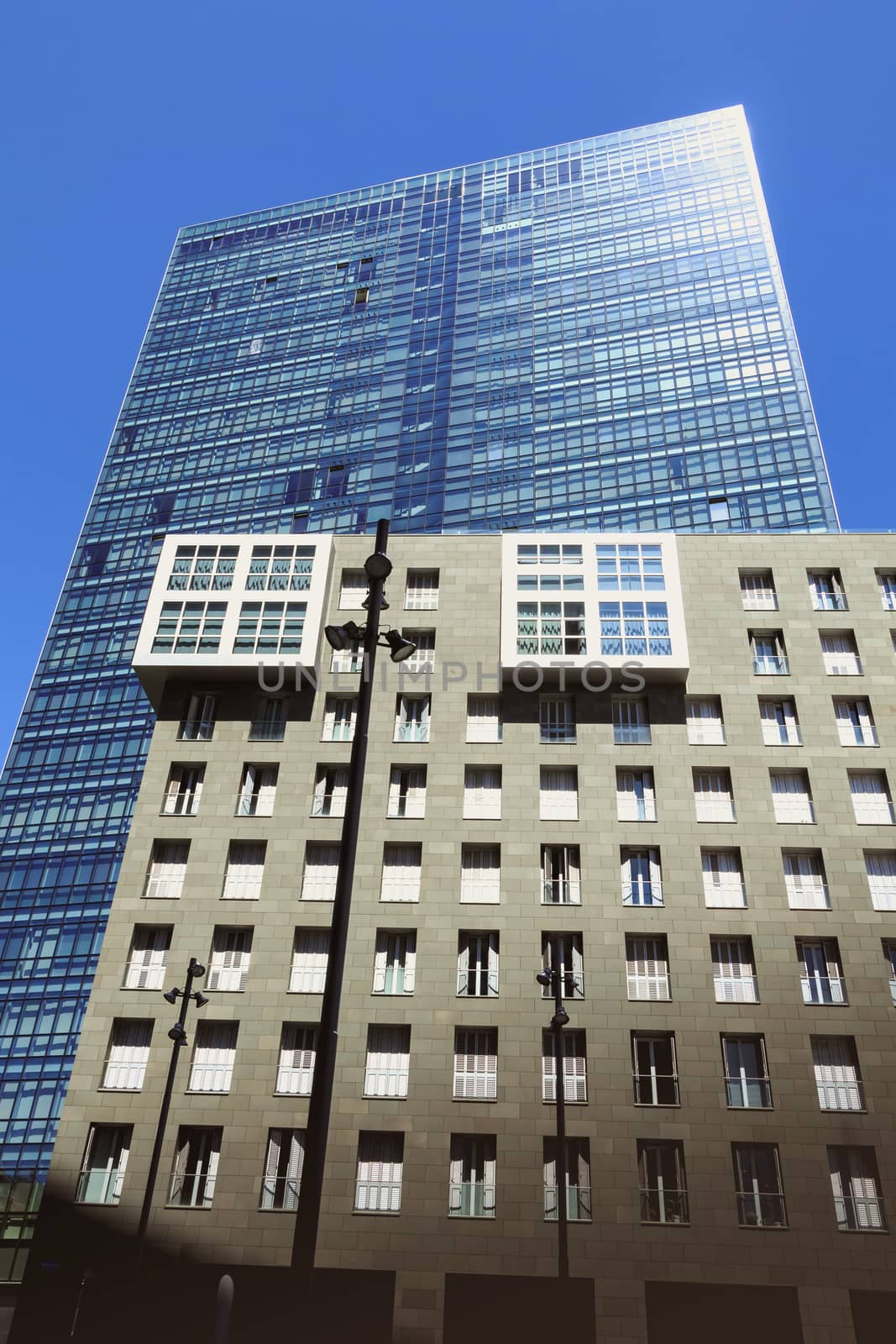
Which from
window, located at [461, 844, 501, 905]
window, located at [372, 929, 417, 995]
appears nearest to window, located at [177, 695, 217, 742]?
window, located at [372, 929, 417, 995]

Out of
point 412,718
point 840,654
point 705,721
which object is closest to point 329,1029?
point 412,718

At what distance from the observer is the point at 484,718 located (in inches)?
1626

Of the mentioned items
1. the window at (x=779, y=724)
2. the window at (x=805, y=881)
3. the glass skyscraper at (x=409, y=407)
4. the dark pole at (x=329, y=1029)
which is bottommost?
the dark pole at (x=329, y=1029)

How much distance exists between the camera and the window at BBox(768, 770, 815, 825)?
38.4 m

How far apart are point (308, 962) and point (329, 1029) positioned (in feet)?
77.2

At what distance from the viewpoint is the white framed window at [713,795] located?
1519 inches

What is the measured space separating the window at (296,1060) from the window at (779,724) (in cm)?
1982

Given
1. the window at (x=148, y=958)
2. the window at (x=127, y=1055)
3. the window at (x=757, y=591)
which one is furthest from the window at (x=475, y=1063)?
the window at (x=757, y=591)

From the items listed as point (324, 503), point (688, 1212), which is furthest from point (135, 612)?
point (688, 1212)

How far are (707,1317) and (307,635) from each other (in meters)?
26.6

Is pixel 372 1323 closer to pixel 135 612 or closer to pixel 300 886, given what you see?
pixel 300 886

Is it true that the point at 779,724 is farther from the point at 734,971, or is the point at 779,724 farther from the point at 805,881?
the point at 734,971

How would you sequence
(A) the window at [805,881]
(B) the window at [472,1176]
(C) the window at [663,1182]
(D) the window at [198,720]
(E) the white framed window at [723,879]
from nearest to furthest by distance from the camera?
(C) the window at [663,1182] → (B) the window at [472,1176] → (A) the window at [805,881] → (E) the white framed window at [723,879] → (D) the window at [198,720]

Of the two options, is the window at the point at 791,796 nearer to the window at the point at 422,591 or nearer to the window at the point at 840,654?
the window at the point at 840,654
